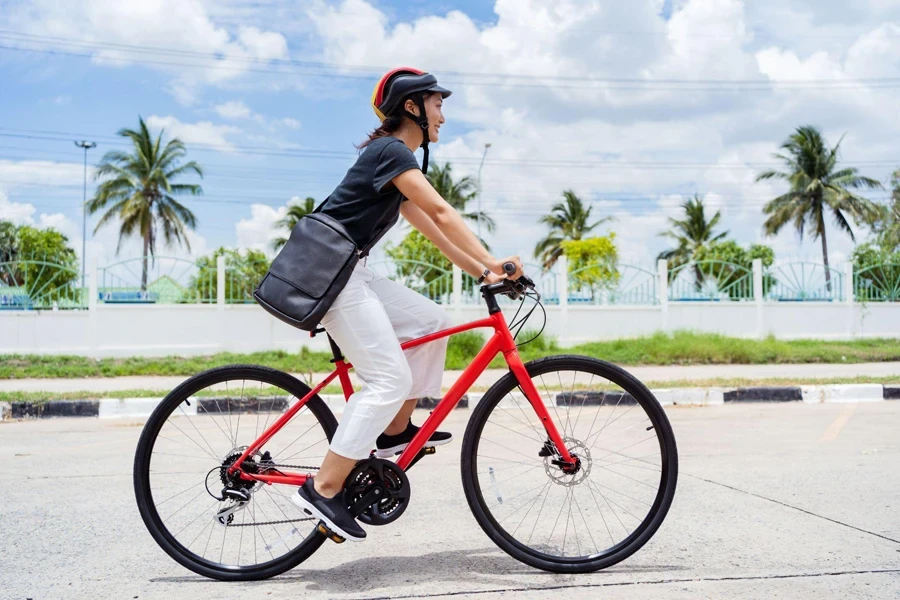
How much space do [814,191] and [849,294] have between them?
26547 mm

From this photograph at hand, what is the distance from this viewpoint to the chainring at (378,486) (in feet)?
9.40

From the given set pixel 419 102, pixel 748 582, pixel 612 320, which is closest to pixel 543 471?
pixel 748 582

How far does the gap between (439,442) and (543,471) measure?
1.53 ft

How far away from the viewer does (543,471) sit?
3242mm

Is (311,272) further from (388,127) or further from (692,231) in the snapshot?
(692,231)

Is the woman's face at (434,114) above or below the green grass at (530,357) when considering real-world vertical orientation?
above

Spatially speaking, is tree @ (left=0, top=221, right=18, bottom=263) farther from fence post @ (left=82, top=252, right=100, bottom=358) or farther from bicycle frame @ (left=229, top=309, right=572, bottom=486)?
bicycle frame @ (left=229, top=309, right=572, bottom=486)

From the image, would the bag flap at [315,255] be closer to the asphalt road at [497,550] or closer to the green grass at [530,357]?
the asphalt road at [497,550]

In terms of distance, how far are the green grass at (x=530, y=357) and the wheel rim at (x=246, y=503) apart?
27.3 ft

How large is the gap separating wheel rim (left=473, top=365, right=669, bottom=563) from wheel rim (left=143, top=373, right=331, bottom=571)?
0.63m

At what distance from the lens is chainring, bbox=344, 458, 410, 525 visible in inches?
113

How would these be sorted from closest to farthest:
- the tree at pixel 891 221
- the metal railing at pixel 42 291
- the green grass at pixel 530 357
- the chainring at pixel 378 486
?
the chainring at pixel 378 486 → the green grass at pixel 530 357 → the metal railing at pixel 42 291 → the tree at pixel 891 221

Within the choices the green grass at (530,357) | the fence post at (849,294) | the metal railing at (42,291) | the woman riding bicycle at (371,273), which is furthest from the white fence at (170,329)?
the woman riding bicycle at (371,273)

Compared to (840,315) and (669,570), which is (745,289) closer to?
(840,315)
